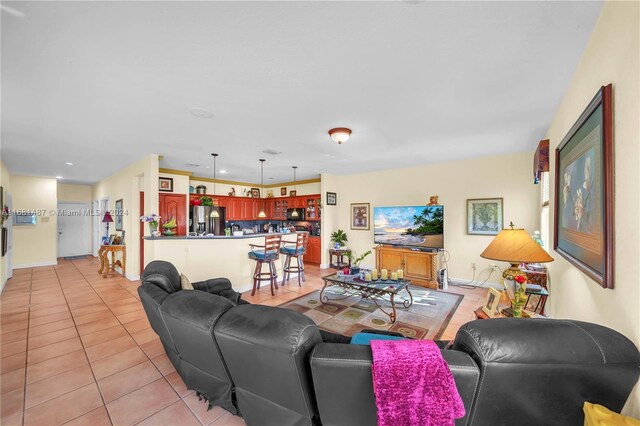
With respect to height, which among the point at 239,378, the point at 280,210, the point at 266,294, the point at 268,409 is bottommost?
the point at 266,294

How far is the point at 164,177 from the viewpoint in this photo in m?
5.82

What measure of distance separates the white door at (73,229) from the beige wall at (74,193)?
170 millimetres

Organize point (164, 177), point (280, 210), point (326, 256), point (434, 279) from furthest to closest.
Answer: point (280, 210)
point (326, 256)
point (164, 177)
point (434, 279)

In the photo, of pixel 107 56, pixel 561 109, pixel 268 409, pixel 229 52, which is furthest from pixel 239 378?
pixel 561 109

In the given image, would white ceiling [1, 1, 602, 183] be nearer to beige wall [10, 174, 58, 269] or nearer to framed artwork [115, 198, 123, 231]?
framed artwork [115, 198, 123, 231]

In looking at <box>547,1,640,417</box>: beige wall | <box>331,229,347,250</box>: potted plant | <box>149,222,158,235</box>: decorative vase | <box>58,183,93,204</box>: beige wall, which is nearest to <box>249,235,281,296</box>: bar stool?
<box>149,222,158,235</box>: decorative vase

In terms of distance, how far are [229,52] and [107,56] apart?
2.83 feet

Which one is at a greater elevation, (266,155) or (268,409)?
(266,155)

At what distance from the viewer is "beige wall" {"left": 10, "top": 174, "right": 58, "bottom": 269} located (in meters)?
6.36

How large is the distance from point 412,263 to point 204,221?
5.28 meters

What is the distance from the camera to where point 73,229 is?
8.29m

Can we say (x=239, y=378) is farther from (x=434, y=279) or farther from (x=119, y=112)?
(x=434, y=279)

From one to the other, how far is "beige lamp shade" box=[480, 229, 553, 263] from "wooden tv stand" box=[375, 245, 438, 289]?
308 centimetres

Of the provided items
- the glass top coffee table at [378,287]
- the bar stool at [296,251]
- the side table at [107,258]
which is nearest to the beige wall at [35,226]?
the side table at [107,258]
